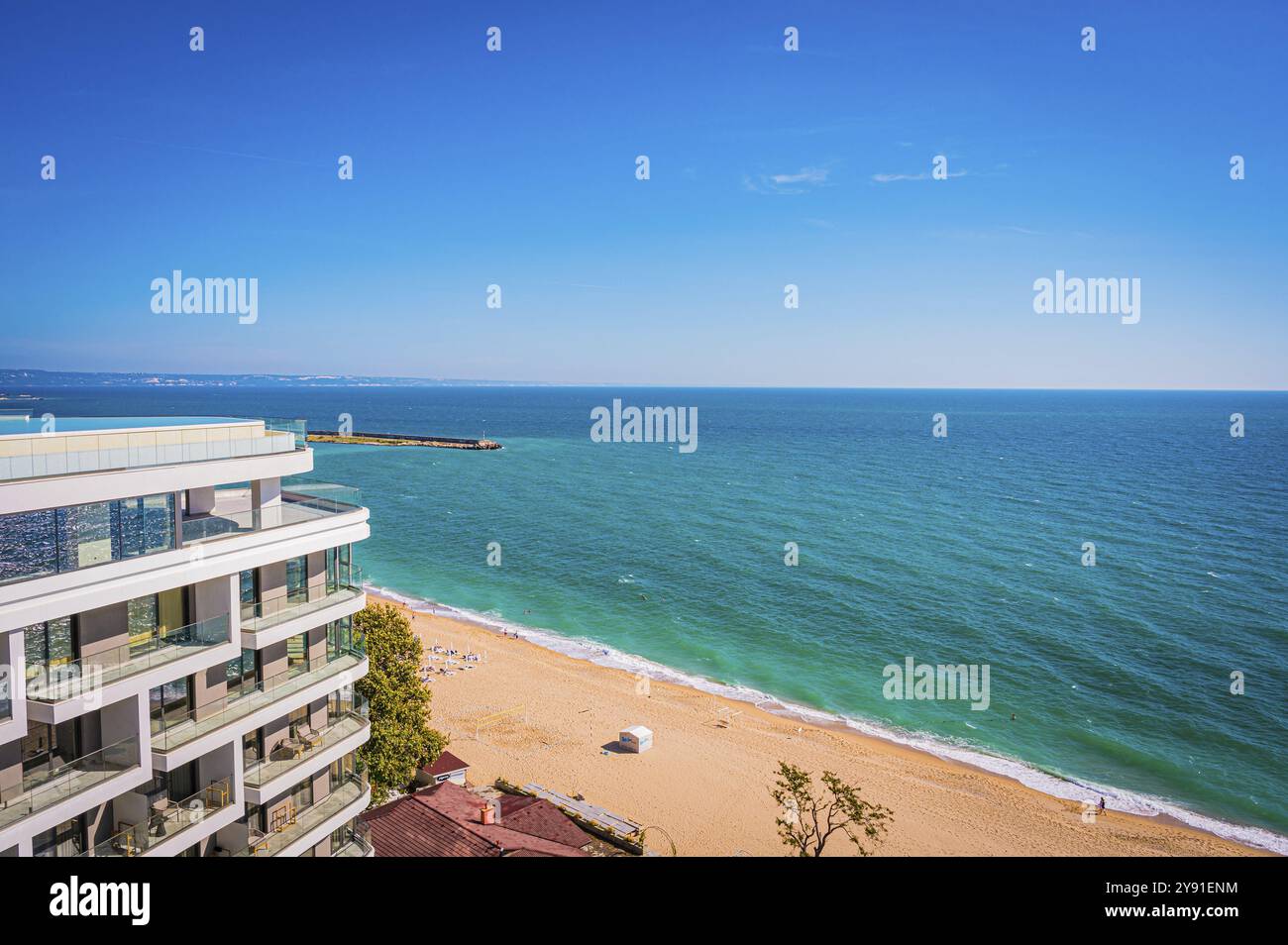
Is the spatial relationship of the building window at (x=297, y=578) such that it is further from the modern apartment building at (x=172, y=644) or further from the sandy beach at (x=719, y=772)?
the sandy beach at (x=719, y=772)

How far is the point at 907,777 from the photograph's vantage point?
32.4m

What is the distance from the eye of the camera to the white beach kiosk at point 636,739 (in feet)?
109

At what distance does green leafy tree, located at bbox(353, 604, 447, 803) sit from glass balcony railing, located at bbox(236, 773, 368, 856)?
6137 millimetres

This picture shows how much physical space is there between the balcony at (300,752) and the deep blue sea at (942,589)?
89.0ft

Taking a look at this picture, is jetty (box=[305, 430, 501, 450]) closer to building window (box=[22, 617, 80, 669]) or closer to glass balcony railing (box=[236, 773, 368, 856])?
glass balcony railing (box=[236, 773, 368, 856])

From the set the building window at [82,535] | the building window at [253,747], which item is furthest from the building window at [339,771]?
the building window at [82,535]

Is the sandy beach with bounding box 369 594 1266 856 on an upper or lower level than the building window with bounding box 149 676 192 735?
lower

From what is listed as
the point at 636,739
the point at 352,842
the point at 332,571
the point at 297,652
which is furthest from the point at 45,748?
the point at 636,739

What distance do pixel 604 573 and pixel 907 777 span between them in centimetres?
3098

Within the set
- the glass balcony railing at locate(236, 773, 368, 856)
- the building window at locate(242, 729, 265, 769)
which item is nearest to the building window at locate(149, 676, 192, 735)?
the building window at locate(242, 729, 265, 769)

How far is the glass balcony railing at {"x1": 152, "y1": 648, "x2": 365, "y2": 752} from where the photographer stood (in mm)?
13148

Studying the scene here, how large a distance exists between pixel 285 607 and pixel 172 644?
2262mm
